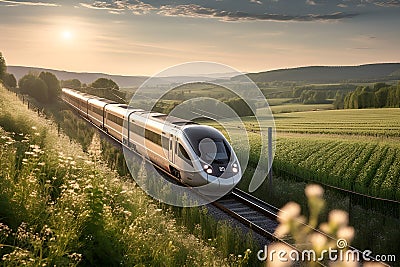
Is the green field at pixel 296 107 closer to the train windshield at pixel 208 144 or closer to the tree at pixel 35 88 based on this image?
the tree at pixel 35 88

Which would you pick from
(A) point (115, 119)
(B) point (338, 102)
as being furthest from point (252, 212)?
(B) point (338, 102)

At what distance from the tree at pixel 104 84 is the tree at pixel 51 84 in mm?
6437

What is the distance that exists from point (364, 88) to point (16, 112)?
4729 cm

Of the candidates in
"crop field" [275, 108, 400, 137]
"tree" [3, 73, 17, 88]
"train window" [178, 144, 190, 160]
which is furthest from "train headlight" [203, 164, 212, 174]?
"tree" [3, 73, 17, 88]

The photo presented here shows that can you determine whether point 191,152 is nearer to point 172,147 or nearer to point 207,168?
point 207,168

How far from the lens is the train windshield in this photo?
15.3 m

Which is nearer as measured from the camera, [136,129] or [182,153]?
[182,153]

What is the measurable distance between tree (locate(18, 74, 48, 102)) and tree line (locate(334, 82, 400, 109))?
36.8 meters

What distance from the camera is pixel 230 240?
35.3 feet

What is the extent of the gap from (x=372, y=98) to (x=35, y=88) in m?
41.3

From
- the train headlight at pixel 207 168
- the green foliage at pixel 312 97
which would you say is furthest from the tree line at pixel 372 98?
the train headlight at pixel 207 168

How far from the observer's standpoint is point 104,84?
7269 centimetres

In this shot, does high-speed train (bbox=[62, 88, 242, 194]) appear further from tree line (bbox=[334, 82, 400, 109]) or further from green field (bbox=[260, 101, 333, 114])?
green field (bbox=[260, 101, 333, 114])

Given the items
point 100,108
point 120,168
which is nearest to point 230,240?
point 120,168
